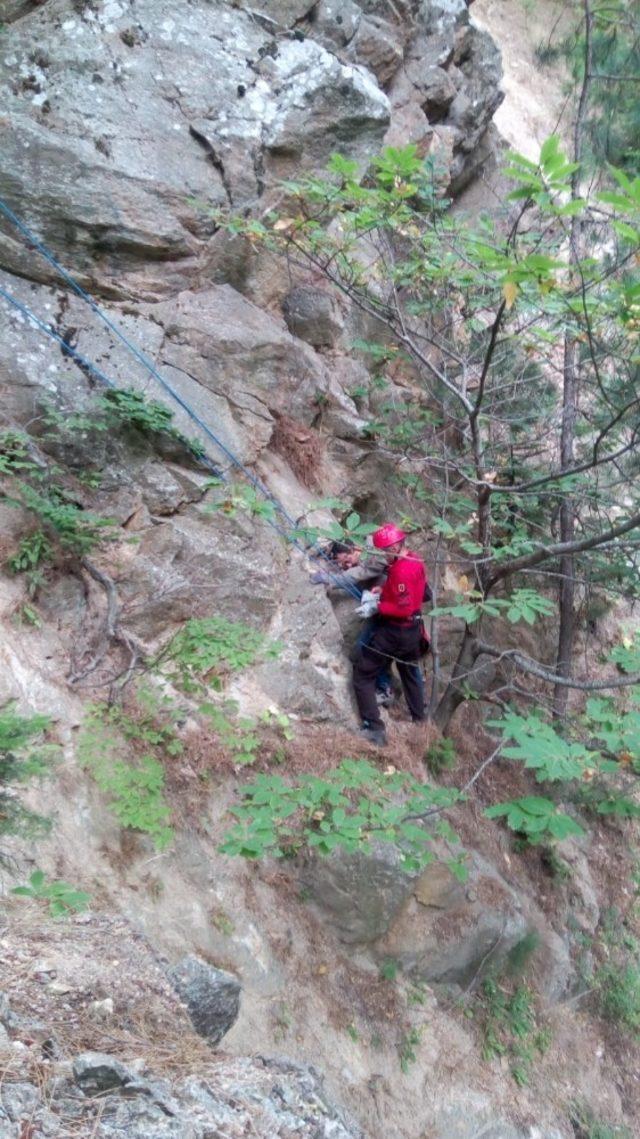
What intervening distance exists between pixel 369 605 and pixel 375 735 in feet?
3.31

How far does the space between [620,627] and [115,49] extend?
7686 mm

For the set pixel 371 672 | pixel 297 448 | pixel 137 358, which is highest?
pixel 137 358

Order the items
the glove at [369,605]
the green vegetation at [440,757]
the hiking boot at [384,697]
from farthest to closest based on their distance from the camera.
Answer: the hiking boot at [384,697], the green vegetation at [440,757], the glove at [369,605]

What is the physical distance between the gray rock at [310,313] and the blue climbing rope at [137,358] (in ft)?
6.16

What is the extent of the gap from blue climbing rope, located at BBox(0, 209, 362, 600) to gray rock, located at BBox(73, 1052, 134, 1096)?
415cm

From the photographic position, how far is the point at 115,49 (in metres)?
7.04

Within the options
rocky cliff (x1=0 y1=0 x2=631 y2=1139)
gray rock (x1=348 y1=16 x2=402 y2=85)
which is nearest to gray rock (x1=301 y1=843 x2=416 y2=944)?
rocky cliff (x1=0 y1=0 x2=631 y2=1139)

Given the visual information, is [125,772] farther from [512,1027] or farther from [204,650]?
[512,1027]

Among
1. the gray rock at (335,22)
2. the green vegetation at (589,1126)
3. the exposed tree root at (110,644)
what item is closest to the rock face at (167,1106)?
the exposed tree root at (110,644)

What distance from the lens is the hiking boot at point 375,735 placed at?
21.4 feet

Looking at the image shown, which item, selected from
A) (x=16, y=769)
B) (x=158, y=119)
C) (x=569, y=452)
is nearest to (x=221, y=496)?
(x=569, y=452)

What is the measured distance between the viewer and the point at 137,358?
666 centimetres

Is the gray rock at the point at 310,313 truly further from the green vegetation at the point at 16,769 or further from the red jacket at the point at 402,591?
the green vegetation at the point at 16,769

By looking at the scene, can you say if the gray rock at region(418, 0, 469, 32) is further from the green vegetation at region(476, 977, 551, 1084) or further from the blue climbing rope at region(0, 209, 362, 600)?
the green vegetation at region(476, 977, 551, 1084)
